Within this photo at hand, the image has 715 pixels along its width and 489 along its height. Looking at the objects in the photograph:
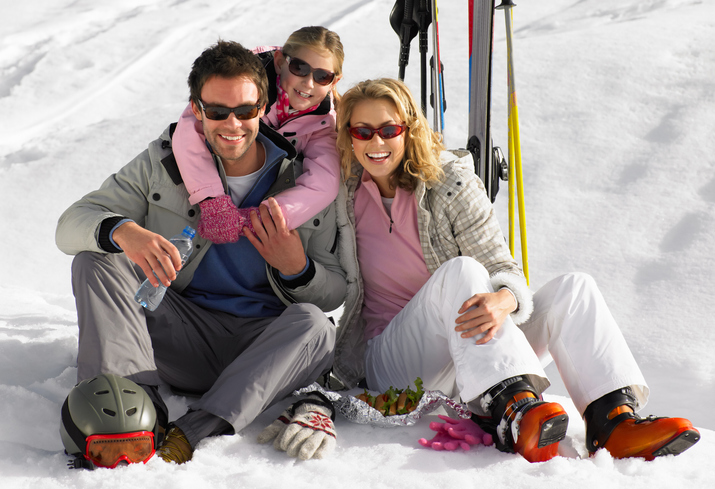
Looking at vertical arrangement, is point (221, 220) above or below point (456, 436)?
above

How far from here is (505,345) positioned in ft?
5.98

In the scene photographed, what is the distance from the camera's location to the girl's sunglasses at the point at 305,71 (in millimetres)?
2375

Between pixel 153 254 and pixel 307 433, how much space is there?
646 mm

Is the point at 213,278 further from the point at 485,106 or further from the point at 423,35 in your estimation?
the point at 423,35

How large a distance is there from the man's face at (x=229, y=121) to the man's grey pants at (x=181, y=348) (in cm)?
48

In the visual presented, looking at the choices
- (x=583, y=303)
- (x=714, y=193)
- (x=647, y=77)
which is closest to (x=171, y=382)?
(x=583, y=303)

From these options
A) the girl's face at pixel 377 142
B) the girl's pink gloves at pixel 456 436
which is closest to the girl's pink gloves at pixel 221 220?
the girl's face at pixel 377 142

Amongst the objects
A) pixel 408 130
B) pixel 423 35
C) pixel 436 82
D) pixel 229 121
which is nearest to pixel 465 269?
pixel 408 130

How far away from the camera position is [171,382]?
2158 millimetres

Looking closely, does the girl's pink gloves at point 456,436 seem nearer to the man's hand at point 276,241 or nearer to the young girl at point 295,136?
the man's hand at point 276,241

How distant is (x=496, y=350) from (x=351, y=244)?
27.4 inches

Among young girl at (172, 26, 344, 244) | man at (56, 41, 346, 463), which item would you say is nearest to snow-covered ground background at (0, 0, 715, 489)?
man at (56, 41, 346, 463)

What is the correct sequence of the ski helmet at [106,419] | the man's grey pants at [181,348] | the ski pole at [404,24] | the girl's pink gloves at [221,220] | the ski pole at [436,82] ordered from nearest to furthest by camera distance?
1. the ski helmet at [106,419]
2. the man's grey pants at [181,348]
3. the girl's pink gloves at [221,220]
4. the ski pole at [436,82]
5. the ski pole at [404,24]

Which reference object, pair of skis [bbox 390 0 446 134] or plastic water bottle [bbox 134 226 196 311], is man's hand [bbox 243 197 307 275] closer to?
plastic water bottle [bbox 134 226 196 311]
